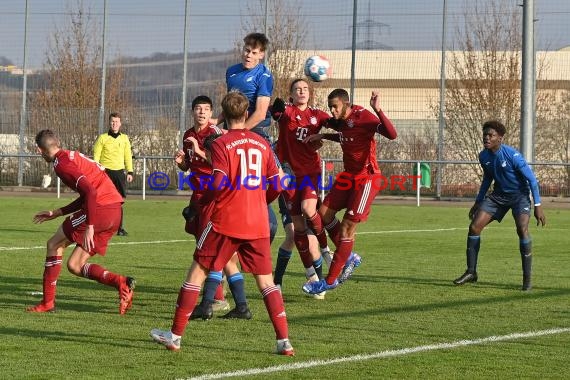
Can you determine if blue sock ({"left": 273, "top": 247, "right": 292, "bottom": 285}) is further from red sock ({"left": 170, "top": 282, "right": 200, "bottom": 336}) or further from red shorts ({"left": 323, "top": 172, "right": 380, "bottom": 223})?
red sock ({"left": 170, "top": 282, "right": 200, "bottom": 336})

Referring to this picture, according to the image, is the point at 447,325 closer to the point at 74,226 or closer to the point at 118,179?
the point at 74,226

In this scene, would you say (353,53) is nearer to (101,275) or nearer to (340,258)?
(340,258)

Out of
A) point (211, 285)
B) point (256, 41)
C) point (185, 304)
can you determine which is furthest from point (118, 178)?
point (185, 304)

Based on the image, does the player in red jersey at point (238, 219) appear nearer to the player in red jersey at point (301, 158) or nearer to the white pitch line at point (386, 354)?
the white pitch line at point (386, 354)

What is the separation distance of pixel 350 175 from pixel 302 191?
614 mm

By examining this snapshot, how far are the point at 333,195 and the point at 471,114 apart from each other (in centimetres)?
2515

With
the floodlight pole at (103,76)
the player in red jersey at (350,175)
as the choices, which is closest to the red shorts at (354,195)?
the player in red jersey at (350,175)

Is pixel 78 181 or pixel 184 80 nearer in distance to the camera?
pixel 78 181

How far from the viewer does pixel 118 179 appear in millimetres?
18969

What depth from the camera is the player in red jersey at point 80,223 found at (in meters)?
9.41

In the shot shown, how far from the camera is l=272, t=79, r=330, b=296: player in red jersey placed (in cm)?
1126

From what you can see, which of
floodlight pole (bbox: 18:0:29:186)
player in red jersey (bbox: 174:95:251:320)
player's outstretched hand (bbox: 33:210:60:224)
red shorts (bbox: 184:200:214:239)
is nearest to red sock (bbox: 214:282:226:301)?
player in red jersey (bbox: 174:95:251:320)

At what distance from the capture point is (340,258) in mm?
10984

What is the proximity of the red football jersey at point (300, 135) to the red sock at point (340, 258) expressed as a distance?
0.85 metres
